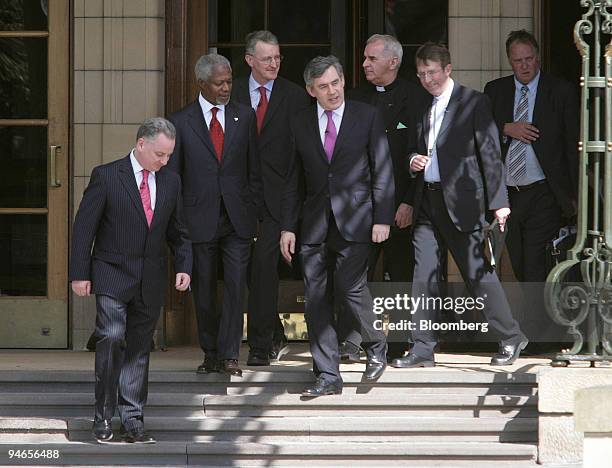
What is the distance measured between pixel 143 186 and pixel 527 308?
3152 mm

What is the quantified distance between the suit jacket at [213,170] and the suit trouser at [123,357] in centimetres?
77

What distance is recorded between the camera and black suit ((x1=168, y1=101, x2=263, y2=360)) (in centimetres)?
922

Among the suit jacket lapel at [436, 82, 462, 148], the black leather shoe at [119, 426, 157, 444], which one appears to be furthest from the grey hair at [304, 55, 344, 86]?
the black leather shoe at [119, 426, 157, 444]

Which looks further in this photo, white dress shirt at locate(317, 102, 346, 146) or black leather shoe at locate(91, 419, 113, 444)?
white dress shirt at locate(317, 102, 346, 146)

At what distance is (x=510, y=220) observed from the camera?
32.9 feet

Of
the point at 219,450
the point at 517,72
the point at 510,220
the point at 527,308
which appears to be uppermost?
the point at 517,72

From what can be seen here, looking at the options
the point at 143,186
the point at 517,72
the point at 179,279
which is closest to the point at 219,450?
the point at 179,279

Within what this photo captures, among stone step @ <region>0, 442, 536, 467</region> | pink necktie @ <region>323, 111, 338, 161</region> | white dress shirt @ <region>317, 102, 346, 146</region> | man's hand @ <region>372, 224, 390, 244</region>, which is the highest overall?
white dress shirt @ <region>317, 102, 346, 146</region>

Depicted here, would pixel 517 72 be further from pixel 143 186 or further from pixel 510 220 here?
pixel 143 186

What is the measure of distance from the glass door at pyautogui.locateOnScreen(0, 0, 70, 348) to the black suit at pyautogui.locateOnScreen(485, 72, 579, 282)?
344 cm

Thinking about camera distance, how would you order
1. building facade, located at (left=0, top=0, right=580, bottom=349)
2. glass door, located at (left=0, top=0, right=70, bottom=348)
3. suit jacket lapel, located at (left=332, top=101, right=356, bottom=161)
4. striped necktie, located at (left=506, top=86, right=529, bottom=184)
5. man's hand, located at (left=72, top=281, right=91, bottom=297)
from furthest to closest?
glass door, located at (left=0, top=0, right=70, bottom=348)
building facade, located at (left=0, top=0, right=580, bottom=349)
striped necktie, located at (left=506, top=86, right=529, bottom=184)
suit jacket lapel, located at (left=332, top=101, right=356, bottom=161)
man's hand, located at (left=72, top=281, right=91, bottom=297)

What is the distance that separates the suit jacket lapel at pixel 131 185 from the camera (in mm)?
8578

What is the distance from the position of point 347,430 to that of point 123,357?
144cm

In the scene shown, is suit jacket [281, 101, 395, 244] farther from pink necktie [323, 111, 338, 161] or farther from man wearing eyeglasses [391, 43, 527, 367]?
man wearing eyeglasses [391, 43, 527, 367]
